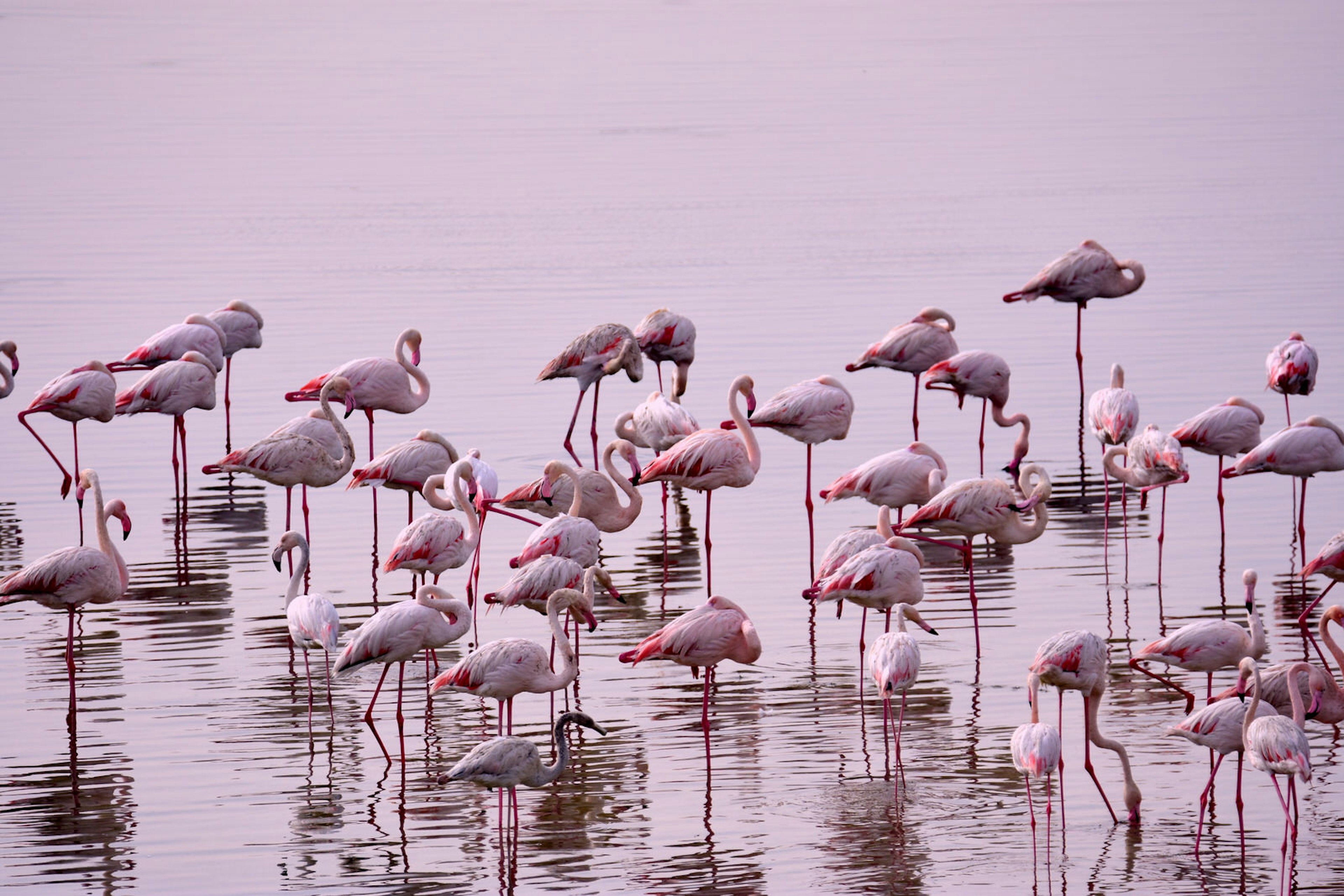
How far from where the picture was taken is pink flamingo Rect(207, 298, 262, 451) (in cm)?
1555

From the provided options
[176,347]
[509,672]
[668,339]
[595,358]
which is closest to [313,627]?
[509,672]

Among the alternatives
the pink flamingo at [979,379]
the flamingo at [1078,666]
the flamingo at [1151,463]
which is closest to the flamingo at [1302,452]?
the flamingo at [1151,463]

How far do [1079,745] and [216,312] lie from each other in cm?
888

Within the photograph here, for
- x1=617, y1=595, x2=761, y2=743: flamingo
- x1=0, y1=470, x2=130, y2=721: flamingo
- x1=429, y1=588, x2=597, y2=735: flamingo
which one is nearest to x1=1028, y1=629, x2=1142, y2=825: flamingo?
x1=617, y1=595, x2=761, y2=743: flamingo

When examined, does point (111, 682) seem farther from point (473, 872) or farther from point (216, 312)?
point (216, 312)

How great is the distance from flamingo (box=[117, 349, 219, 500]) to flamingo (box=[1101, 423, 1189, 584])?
19.5 ft

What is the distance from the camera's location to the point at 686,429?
12.9 meters

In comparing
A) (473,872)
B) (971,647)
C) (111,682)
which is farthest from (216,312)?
(473,872)

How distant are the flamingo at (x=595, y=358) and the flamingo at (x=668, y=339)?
390 millimetres

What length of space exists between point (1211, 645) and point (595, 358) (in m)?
6.50

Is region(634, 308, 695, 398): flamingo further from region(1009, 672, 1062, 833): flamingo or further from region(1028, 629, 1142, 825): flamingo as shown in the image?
region(1009, 672, 1062, 833): flamingo

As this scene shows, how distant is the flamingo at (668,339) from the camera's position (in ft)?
Answer: 48.5

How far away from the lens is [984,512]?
10625 mm

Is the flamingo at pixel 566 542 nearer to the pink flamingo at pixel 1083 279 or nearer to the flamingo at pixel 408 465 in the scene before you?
the flamingo at pixel 408 465
